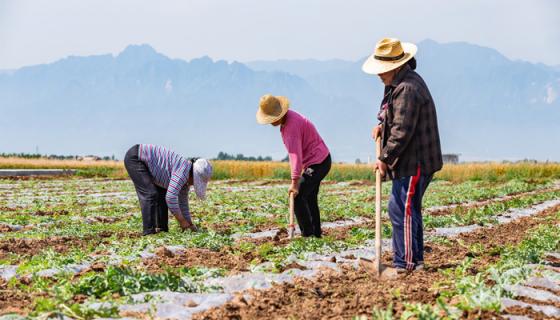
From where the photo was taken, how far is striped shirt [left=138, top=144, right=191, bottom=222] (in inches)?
355

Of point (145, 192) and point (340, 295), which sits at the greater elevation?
point (145, 192)

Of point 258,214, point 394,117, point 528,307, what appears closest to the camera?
point 528,307

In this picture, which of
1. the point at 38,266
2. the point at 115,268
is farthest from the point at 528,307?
the point at 38,266

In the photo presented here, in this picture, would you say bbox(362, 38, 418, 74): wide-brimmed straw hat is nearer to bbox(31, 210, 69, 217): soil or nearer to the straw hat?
the straw hat

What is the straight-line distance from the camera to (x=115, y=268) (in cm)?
571

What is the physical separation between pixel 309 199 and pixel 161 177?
6.59ft

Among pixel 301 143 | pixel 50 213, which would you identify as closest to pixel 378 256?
pixel 301 143

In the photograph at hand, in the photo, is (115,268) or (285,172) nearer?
(115,268)

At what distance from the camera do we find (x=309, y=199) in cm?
877

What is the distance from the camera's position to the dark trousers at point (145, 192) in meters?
9.30

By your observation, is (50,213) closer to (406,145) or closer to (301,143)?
(301,143)

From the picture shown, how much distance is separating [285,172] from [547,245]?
93.0ft

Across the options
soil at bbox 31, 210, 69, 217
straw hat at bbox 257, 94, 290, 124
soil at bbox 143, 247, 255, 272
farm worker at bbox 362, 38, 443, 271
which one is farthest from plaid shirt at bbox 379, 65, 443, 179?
soil at bbox 31, 210, 69, 217

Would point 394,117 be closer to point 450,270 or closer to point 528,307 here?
point 450,270
